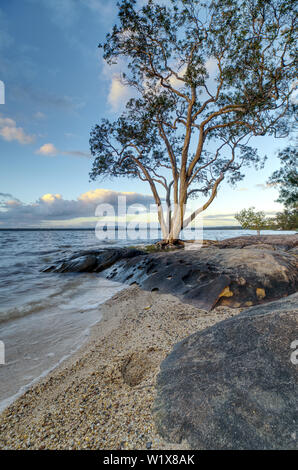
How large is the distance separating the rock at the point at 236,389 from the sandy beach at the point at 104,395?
0.10 metres

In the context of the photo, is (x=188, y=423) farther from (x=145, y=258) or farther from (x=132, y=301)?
(x=145, y=258)

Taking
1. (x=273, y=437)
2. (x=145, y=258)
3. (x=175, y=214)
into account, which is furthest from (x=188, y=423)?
(x=175, y=214)

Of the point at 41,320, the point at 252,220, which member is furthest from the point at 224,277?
the point at 252,220

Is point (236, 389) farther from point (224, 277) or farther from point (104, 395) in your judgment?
point (224, 277)

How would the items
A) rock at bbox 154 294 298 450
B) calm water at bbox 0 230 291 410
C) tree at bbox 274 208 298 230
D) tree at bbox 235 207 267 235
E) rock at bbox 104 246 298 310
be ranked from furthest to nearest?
1. tree at bbox 274 208 298 230
2. tree at bbox 235 207 267 235
3. rock at bbox 104 246 298 310
4. calm water at bbox 0 230 291 410
5. rock at bbox 154 294 298 450

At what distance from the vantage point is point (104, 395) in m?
1.54

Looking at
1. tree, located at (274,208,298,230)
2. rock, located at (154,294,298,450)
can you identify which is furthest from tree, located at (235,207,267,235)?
rock, located at (154,294,298,450)

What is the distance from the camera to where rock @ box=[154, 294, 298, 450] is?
3.20 ft

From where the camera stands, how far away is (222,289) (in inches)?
135

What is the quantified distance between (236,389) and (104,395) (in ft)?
3.11

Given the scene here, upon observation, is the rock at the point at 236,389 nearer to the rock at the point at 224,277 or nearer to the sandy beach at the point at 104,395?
the sandy beach at the point at 104,395

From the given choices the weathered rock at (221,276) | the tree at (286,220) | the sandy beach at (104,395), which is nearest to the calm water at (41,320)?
the sandy beach at (104,395)

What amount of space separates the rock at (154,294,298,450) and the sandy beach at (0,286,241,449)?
104 millimetres

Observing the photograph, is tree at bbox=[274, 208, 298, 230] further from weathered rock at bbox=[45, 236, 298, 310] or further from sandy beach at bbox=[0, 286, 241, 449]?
sandy beach at bbox=[0, 286, 241, 449]
